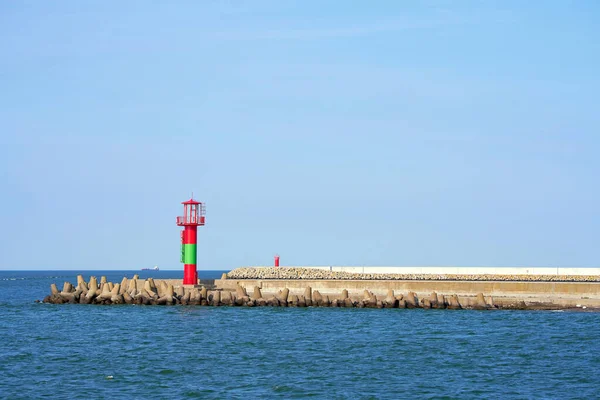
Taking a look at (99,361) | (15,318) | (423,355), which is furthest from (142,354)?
(15,318)

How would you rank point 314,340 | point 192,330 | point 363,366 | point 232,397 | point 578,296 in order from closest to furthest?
point 232,397 → point 363,366 → point 314,340 → point 192,330 → point 578,296

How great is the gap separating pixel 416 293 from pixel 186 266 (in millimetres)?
12022

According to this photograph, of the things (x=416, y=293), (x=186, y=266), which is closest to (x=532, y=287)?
(x=416, y=293)

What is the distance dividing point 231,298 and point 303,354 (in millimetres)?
14949

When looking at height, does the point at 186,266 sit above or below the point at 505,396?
above

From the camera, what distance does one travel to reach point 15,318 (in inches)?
1636

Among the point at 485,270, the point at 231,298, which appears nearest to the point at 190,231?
the point at 231,298

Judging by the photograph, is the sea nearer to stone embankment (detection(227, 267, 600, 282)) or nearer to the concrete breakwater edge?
the concrete breakwater edge

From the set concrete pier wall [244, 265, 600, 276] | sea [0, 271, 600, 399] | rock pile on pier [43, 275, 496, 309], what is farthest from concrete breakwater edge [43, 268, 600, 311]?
concrete pier wall [244, 265, 600, 276]

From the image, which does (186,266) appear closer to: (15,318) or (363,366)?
(15,318)

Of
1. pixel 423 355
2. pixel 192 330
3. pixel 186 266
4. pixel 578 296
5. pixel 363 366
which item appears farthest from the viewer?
pixel 186 266

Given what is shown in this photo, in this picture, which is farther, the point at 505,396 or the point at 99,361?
the point at 99,361

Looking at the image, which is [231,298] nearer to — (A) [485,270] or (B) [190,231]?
(B) [190,231]

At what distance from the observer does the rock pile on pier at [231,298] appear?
40.1 m
